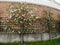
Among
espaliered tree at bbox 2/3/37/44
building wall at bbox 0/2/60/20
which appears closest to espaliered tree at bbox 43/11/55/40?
building wall at bbox 0/2/60/20

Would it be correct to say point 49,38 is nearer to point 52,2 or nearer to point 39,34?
point 39,34

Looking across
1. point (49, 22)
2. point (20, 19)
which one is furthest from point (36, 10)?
point (20, 19)

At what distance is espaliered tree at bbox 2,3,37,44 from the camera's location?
16.3 metres

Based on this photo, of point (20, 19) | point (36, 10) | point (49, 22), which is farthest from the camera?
point (36, 10)

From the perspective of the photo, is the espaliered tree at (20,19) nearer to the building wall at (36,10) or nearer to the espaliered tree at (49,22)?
the building wall at (36,10)

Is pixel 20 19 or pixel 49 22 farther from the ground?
pixel 20 19

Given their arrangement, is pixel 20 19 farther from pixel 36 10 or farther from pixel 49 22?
pixel 49 22

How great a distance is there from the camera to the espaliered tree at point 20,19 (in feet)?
53.5

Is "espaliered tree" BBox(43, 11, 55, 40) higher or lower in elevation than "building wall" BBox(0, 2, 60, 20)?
lower

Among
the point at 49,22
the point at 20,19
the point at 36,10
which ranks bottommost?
the point at 49,22

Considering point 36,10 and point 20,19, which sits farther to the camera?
point 36,10

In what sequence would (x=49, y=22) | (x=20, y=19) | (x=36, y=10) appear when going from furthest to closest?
(x=36, y=10), (x=49, y=22), (x=20, y=19)

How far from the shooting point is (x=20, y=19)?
16.3 meters

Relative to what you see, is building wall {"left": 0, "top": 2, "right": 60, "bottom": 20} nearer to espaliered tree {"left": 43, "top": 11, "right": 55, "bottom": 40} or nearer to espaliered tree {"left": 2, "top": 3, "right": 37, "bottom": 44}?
espaliered tree {"left": 43, "top": 11, "right": 55, "bottom": 40}
